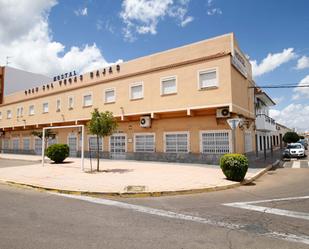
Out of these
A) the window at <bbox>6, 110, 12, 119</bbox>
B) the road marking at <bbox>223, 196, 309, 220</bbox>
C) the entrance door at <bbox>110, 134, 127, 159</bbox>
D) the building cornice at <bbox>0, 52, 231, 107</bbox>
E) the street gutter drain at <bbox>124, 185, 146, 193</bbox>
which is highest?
the building cornice at <bbox>0, 52, 231, 107</bbox>

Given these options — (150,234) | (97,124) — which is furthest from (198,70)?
(150,234)

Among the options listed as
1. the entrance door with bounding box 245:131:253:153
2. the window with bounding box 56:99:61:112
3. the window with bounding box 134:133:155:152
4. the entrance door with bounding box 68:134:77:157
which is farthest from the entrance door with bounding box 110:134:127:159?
the entrance door with bounding box 245:131:253:153

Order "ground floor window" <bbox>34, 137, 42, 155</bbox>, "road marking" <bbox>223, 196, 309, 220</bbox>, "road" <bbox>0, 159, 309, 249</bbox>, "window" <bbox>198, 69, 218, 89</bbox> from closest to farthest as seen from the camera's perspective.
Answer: "road" <bbox>0, 159, 309, 249</bbox>, "road marking" <bbox>223, 196, 309, 220</bbox>, "window" <bbox>198, 69, 218, 89</bbox>, "ground floor window" <bbox>34, 137, 42, 155</bbox>

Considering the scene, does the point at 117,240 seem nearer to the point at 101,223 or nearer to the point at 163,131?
the point at 101,223

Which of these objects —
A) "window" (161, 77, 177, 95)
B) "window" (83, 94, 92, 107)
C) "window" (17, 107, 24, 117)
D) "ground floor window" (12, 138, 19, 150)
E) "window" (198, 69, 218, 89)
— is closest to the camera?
"window" (198, 69, 218, 89)

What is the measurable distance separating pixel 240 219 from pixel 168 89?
41.8 feet

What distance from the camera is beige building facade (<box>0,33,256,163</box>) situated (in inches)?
627

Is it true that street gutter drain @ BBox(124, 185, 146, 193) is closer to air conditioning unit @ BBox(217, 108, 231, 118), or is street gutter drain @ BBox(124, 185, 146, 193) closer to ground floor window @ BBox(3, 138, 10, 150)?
air conditioning unit @ BBox(217, 108, 231, 118)

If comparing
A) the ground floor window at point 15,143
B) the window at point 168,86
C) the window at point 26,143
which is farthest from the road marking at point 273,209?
the ground floor window at point 15,143

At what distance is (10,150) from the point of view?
32.5 metres

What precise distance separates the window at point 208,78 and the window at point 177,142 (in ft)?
11.4

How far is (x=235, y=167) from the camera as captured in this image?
1048 centimetres

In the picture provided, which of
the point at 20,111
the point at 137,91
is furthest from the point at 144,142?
the point at 20,111

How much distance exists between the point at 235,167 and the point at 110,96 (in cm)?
1312
